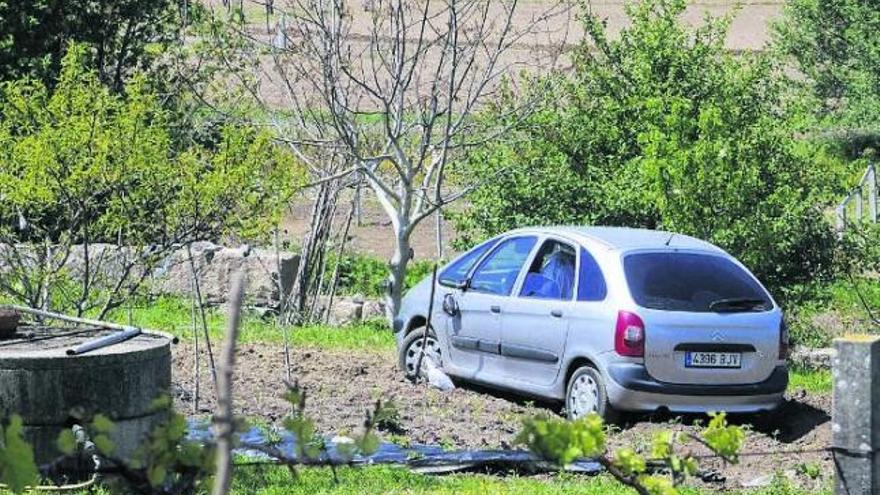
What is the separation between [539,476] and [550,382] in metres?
2.78

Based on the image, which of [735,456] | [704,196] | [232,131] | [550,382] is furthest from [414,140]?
[735,456]

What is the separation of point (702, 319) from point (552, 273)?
4.74ft

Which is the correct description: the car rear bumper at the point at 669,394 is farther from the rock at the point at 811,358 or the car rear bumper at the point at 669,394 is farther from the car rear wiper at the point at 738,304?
the rock at the point at 811,358

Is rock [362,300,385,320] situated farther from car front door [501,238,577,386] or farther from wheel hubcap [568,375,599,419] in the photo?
wheel hubcap [568,375,599,419]

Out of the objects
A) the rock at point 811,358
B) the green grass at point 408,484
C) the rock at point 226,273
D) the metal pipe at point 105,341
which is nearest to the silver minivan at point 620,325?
the green grass at point 408,484

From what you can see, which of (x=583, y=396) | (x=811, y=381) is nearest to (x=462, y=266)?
(x=583, y=396)

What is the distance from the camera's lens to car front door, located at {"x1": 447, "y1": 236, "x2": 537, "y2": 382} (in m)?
13.5

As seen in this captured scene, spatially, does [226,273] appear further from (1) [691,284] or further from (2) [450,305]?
(1) [691,284]

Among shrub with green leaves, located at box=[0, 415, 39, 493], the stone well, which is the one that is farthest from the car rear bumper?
shrub with green leaves, located at box=[0, 415, 39, 493]

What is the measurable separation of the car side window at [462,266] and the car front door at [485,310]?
4.5 inches

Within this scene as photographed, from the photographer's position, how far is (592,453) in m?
4.61

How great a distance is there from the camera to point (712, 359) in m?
12.3

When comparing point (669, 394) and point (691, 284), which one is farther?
point (691, 284)

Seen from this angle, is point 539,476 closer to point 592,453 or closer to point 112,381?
point 112,381
